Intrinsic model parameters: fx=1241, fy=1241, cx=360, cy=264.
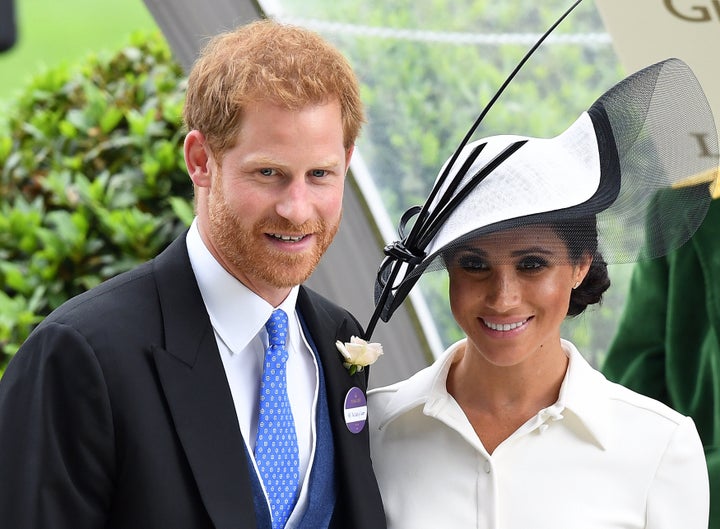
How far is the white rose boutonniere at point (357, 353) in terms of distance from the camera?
2.52 meters

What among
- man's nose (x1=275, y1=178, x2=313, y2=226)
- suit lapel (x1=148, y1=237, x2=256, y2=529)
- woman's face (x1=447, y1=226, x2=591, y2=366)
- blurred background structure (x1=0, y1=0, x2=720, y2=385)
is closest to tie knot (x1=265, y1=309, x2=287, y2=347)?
suit lapel (x1=148, y1=237, x2=256, y2=529)

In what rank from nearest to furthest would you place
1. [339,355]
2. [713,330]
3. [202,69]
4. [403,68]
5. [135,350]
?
[135,350] → [202,69] → [339,355] → [713,330] → [403,68]

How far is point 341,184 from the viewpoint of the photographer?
2.34 m

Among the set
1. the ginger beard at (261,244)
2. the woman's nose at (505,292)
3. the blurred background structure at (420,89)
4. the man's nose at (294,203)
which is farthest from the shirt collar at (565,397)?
the blurred background structure at (420,89)

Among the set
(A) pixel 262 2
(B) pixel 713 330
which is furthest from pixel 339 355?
(A) pixel 262 2

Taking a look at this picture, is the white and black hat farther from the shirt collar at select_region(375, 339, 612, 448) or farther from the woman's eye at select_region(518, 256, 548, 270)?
the shirt collar at select_region(375, 339, 612, 448)

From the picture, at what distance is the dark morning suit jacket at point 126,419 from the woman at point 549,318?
1.49 feet

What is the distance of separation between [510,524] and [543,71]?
216cm

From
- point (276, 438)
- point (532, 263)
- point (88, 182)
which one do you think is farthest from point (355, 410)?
point (88, 182)

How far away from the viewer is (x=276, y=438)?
90.8 inches

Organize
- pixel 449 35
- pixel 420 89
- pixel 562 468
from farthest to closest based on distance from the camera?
pixel 420 89, pixel 449 35, pixel 562 468

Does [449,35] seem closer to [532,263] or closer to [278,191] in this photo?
[532,263]

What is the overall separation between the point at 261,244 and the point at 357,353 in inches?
15.3

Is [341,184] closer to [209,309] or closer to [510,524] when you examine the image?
[209,309]
